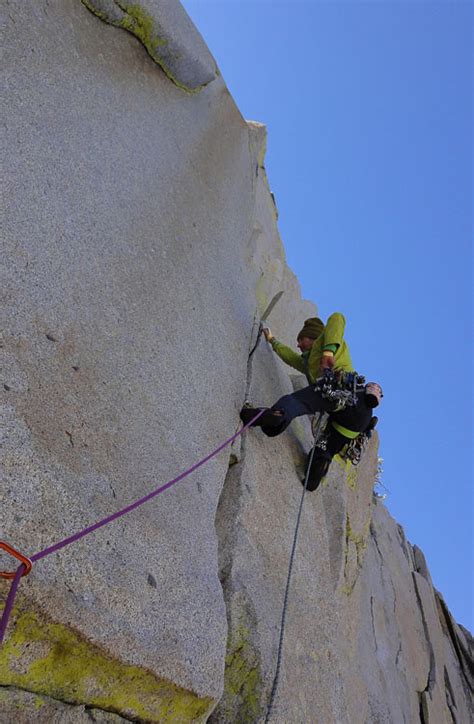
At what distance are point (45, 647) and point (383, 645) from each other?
682 centimetres

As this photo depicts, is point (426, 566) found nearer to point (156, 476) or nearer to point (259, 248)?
point (259, 248)

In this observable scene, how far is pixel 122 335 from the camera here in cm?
402

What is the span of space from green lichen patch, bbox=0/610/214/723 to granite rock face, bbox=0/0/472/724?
0.01 meters

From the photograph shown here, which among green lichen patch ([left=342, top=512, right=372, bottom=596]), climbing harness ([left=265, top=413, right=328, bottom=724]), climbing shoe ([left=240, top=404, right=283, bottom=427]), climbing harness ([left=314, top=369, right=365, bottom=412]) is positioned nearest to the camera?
climbing harness ([left=265, top=413, right=328, bottom=724])

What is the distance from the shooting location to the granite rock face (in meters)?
2.87

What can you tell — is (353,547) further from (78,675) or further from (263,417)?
(78,675)

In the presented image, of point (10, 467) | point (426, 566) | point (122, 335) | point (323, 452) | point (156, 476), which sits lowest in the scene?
point (10, 467)

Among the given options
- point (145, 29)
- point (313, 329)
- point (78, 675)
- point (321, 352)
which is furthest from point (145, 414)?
point (145, 29)

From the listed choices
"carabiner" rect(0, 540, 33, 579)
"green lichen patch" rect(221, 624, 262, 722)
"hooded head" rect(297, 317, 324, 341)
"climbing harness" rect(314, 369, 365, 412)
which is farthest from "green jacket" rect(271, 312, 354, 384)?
"carabiner" rect(0, 540, 33, 579)

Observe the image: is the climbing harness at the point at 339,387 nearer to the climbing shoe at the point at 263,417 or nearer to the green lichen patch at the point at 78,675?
the climbing shoe at the point at 263,417

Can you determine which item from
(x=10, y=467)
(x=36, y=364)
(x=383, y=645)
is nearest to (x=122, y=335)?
(x=36, y=364)

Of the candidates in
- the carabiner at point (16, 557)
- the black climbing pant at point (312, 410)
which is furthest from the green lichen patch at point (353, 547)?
the carabiner at point (16, 557)

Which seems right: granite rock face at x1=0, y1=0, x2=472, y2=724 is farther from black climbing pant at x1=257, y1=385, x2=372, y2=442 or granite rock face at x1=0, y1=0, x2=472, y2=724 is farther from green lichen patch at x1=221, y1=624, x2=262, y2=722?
black climbing pant at x1=257, y1=385, x2=372, y2=442

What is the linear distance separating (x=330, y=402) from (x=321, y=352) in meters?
0.70
